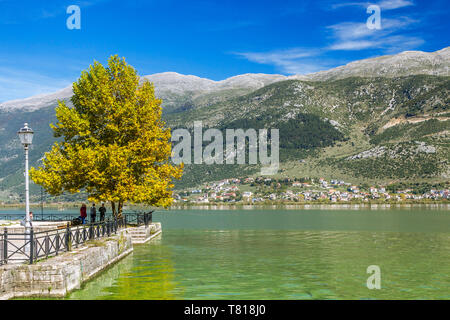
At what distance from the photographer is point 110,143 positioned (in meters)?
37.2

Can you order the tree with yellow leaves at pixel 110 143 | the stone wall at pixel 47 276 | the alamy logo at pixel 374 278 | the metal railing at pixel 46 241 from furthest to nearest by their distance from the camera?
the tree with yellow leaves at pixel 110 143, the alamy logo at pixel 374 278, the metal railing at pixel 46 241, the stone wall at pixel 47 276

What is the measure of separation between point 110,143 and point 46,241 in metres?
19.3

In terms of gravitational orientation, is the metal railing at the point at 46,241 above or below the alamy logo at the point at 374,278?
above

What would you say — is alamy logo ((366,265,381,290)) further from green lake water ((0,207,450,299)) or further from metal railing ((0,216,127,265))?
metal railing ((0,216,127,265))

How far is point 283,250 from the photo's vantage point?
33.5 metres

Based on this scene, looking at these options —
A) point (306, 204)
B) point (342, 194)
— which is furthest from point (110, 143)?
point (342, 194)

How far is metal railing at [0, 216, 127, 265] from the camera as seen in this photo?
56.1ft

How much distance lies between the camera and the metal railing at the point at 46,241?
56.1ft

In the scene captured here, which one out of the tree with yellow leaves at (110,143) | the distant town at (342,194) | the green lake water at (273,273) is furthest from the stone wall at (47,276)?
the distant town at (342,194)

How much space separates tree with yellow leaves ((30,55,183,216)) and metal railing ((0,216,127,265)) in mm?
3493

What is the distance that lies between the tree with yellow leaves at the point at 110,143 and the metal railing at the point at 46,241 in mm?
3493

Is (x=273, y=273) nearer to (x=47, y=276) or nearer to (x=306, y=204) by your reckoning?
(x=47, y=276)

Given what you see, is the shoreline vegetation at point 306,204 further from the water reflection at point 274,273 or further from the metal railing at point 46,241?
the metal railing at point 46,241
